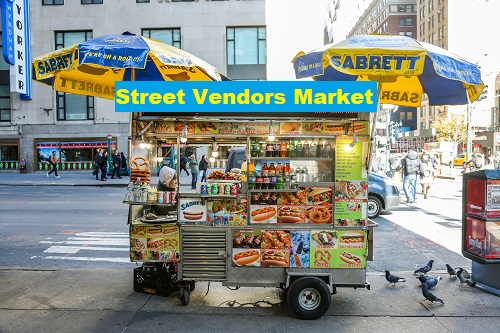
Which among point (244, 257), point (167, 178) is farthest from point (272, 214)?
point (167, 178)

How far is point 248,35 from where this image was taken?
31219 mm

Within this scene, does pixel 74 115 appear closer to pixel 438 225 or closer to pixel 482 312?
pixel 438 225

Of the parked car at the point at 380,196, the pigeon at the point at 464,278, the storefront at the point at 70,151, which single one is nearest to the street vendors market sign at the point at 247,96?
the pigeon at the point at 464,278

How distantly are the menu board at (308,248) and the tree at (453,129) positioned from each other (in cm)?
6505

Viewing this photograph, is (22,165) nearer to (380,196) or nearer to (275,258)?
(380,196)

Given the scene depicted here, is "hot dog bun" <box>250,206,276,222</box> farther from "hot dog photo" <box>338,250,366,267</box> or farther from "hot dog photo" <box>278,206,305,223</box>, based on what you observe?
"hot dog photo" <box>338,250,366,267</box>

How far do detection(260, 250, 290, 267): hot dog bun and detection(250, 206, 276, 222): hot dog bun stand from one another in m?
0.44

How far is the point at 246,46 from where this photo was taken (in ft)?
103

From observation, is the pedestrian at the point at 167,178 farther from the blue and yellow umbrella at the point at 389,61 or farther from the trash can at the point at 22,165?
the trash can at the point at 22,165

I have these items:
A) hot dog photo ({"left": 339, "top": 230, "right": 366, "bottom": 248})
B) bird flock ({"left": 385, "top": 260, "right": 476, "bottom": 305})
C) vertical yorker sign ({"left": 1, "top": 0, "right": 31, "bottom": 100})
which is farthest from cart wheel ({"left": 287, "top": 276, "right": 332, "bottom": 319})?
vertical yorker sign ({"left": 1, "top": 0, "right": 31, "bottom": 100})

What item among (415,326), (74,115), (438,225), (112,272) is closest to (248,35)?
(74,115)

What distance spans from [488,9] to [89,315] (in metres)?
96.4

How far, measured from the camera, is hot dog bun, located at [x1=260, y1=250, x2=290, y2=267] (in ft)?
18.1

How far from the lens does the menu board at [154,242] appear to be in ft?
18.6
